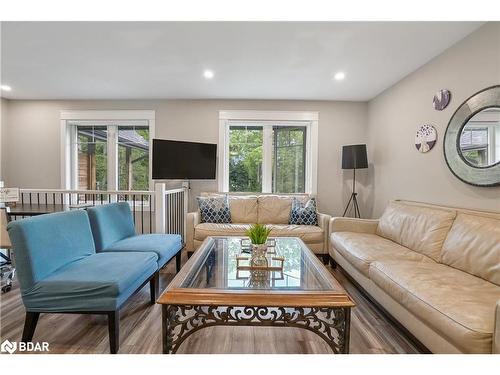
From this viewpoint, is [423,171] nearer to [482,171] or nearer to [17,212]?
[482,171]

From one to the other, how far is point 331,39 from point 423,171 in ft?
5.73

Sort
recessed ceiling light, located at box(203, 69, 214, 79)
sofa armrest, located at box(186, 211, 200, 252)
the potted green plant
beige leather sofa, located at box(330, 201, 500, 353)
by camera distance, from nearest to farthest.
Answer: beige leather sofa, located at box(330, 201, 500, 353) → the potted green plant → recessed ceiling light, located at box(203, 69, 214, 79) → sofa armrest, located at box(186, 211, 200, 252)

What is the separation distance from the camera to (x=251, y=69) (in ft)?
9.61

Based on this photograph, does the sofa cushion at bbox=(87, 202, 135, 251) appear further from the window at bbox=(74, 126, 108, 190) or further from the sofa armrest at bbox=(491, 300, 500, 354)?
the sofa armrest at bbox=(491, 300, 500, 354)

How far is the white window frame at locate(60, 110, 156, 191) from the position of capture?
4090mm

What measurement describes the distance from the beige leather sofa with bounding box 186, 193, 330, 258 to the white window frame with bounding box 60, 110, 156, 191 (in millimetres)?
1395

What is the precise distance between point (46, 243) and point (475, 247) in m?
2.93

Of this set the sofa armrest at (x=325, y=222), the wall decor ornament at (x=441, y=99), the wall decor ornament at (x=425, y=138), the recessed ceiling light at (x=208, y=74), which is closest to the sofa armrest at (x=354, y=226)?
the sofa armrest at (x=325, y=222)

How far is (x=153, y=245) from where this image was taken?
238 cm

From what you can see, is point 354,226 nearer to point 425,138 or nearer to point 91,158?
point 425,138

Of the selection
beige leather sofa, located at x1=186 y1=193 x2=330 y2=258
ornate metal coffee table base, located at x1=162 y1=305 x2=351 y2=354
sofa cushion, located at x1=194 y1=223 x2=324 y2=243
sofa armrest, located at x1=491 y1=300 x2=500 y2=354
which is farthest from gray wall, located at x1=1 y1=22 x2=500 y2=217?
ornate metal coffee table base, located at x1=162 y1=305 x2=351 y2=354

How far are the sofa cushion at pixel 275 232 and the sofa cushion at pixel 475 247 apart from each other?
4.70ft

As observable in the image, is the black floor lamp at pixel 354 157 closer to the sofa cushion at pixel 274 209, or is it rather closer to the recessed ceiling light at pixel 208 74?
the sofa cushion at pixel 274 209

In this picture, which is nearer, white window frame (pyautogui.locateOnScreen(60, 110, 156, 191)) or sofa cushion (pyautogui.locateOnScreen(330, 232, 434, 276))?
sofa cushion (pyautogui.locateOnScreen(330, 232, 434, 276))
